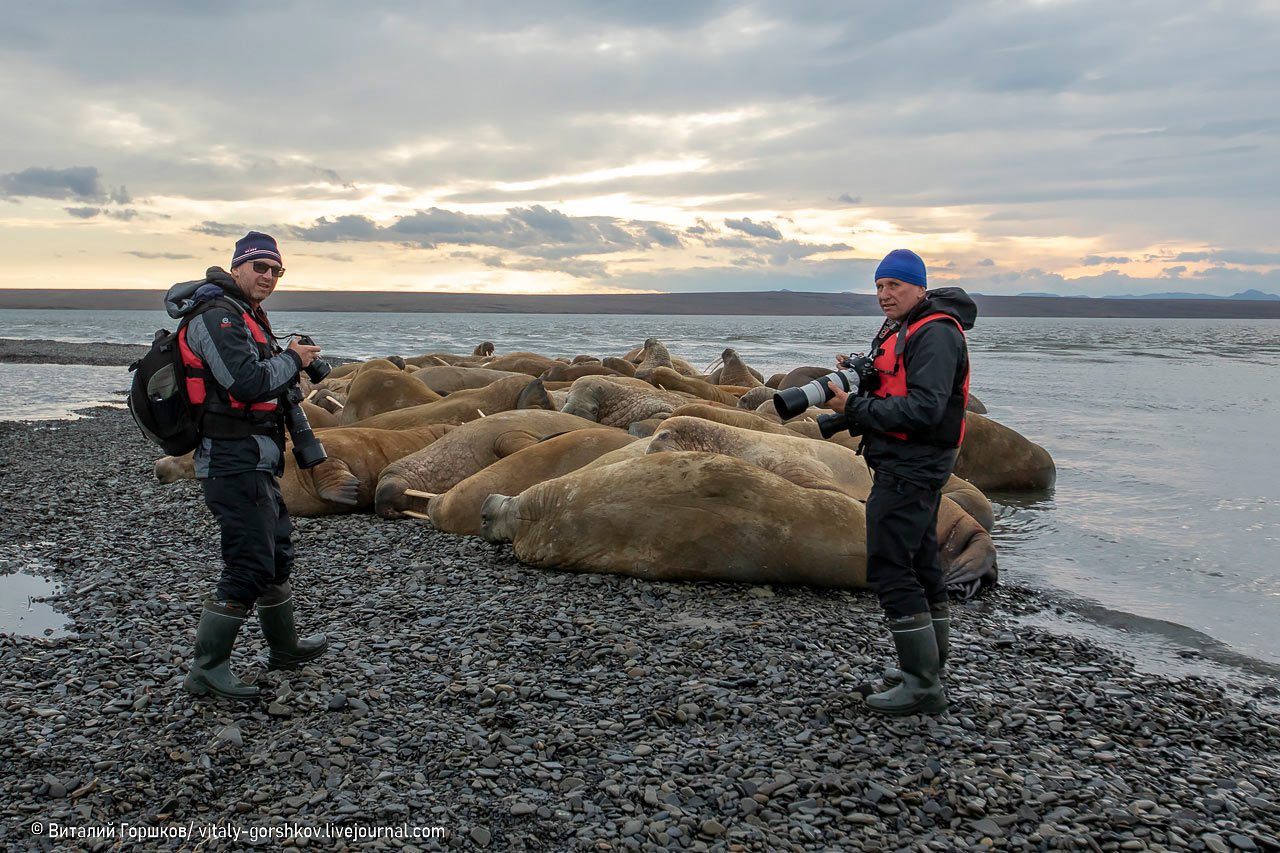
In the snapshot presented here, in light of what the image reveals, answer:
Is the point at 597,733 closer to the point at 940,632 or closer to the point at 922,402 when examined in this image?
the point at 940,632

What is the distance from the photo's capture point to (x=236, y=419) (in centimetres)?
412

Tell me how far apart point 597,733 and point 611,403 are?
7.66 meters

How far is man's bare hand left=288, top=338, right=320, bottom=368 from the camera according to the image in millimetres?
4188

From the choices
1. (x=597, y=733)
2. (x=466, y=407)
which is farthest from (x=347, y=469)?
(x=597, y=733)

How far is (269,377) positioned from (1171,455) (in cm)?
1432

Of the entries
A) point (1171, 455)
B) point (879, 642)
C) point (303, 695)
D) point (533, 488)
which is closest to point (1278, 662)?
point (879, 642)

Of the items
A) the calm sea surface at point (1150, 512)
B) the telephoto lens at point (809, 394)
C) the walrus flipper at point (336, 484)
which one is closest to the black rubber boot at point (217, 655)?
the telephoto lens at point (809, 394)

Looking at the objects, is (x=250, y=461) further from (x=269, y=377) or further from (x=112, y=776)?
(x=112, y=776)

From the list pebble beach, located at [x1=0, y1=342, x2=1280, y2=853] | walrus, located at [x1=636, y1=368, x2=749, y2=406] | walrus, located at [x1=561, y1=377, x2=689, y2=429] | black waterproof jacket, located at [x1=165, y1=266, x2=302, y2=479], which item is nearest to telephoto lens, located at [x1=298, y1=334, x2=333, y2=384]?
black waterproof jacket, located at [x1=165, y1=266, x2=302, y2=479]

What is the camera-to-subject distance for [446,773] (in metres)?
3.62

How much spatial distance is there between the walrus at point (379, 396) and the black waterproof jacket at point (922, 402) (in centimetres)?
901

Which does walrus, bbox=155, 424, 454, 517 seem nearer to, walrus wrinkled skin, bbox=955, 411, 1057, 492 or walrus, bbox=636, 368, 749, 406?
walrus, bbox=636, 368, 749, 406

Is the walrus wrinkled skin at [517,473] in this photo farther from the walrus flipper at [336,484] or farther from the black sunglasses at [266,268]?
the black sunglasses at [266,268]

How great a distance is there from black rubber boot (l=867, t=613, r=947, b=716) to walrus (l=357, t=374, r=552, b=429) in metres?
7.23
